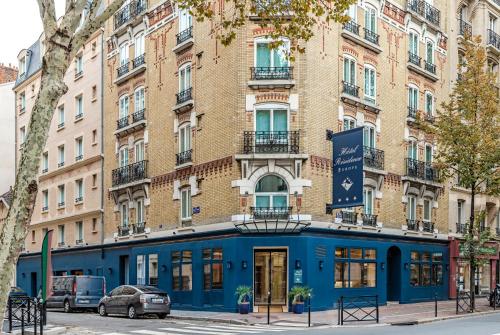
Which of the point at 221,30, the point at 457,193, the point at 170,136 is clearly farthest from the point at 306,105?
the point at 457,193

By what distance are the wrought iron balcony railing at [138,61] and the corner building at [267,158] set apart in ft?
0.38

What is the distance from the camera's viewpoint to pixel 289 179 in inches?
1137

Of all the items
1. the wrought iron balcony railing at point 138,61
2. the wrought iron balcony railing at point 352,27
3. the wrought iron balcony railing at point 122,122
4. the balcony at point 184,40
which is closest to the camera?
the wrought iron balcony railing at point 352,27

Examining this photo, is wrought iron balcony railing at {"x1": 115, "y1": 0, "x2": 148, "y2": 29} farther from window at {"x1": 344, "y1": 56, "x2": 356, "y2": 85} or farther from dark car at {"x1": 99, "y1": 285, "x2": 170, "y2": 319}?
dark car at {"x1": 99, "y1": 285, "x2": 170, "y2": 319}

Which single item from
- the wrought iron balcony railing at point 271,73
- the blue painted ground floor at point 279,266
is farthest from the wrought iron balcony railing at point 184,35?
the blue painted ground floor at point 279,266

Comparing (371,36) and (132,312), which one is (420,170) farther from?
(132,312)

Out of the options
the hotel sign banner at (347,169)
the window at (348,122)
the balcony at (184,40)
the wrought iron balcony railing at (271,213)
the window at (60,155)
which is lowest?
the wrought iron balcony railing at (271,213)

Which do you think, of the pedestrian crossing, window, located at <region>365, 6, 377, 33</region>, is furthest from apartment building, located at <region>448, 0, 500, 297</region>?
the pedestrian crossing

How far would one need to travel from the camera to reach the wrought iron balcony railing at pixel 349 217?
30.5m

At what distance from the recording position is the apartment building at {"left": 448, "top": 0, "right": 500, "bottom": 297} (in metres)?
38.7

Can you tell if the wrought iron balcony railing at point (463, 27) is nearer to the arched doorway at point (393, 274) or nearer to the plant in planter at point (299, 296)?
the arched doorway at point (393, 274)

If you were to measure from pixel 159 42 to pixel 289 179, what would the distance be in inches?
426

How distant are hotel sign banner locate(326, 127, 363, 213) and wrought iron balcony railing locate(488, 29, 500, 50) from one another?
17.2m

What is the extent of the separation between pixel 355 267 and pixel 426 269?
6.92m
